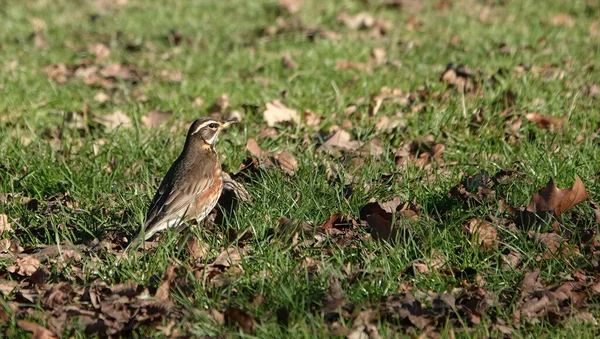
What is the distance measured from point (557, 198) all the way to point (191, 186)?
2673 mm

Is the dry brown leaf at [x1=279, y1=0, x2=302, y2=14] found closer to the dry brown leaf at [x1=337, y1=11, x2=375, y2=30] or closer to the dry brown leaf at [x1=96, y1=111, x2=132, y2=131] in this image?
the dry brown leaf at [x1=337, y1=11, x2=375, y2=30]

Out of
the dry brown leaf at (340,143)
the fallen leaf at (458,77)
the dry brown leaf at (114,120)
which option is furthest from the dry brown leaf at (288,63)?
the dry brown leaf at (340,143)

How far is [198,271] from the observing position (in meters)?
5.82

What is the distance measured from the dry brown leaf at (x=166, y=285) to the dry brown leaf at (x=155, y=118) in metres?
3.70

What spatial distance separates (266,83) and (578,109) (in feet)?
12.4

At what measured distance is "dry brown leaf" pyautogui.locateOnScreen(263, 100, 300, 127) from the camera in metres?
9.12

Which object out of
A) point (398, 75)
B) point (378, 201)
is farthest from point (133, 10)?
point (378, 201)

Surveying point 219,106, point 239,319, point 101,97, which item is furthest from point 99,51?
point 239,319

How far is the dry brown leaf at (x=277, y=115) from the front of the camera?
912 centimetres

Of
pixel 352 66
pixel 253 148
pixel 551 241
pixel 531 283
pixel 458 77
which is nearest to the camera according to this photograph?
pixel 531 283

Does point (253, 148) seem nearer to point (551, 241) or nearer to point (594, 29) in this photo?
point (551, 241)

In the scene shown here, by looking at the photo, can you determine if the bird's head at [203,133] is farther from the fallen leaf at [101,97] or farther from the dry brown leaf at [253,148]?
the fallen leaf at [101,97]

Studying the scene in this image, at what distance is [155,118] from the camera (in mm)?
9359

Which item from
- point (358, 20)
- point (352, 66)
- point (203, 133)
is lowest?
point (358, 20)
